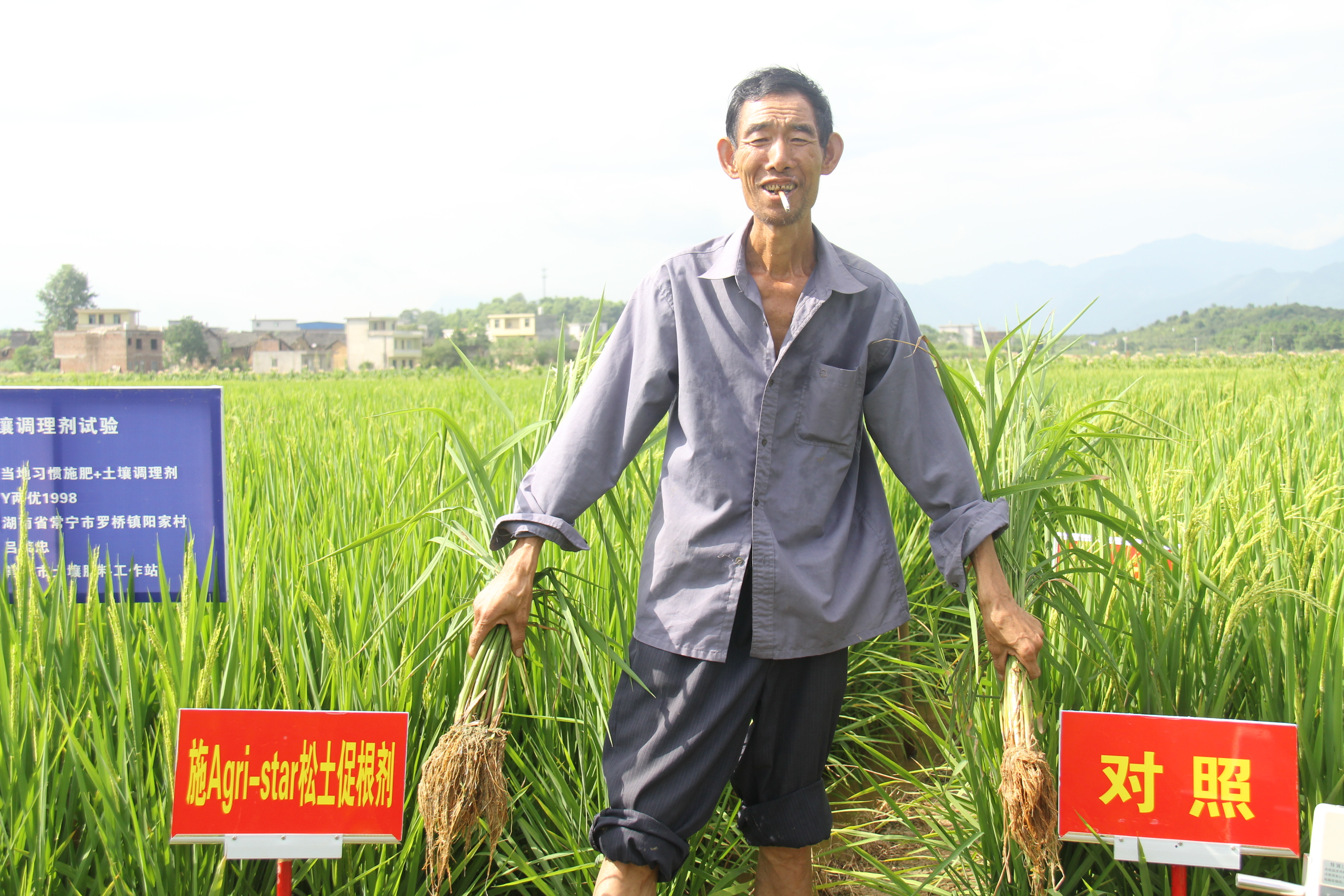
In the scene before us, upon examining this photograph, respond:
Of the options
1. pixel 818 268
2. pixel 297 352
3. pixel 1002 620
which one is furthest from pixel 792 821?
pixel 297 352

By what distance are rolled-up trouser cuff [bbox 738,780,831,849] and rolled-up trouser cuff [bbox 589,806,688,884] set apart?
17 cm

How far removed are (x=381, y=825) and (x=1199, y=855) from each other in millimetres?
1270

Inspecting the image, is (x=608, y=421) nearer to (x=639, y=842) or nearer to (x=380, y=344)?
(x=639, y=842)

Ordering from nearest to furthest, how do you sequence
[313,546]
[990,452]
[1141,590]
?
[990,452], [1141,590], [313,546]

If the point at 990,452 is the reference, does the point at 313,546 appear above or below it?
below

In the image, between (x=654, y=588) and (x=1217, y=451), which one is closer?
(x=654, y=588)

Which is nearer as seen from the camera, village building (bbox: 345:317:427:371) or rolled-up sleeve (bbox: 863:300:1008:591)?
rolled-up sleeve (bbox: 863:300:1008:591)

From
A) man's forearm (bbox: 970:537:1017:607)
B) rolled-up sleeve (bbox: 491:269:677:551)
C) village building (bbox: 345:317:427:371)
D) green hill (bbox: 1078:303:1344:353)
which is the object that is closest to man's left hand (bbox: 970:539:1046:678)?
man's forearm (bbox: 970:537:1017:607)

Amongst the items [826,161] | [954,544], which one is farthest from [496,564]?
[826,161]

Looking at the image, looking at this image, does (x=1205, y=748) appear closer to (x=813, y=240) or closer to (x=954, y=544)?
(x=954, y=544)

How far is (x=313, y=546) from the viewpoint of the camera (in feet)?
7.61

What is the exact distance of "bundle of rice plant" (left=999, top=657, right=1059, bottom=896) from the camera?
129 cm

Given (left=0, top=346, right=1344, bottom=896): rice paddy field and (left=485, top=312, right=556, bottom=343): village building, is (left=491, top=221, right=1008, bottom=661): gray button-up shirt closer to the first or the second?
(left=0, top=346, right=1344, bottom=896): rice paddy field

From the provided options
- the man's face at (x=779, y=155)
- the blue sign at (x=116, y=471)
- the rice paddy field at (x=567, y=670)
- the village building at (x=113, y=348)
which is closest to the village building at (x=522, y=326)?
the village building at (x=113, y=348)
